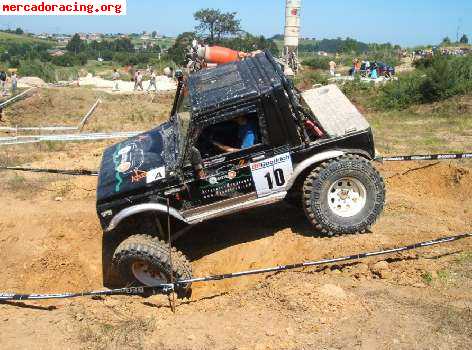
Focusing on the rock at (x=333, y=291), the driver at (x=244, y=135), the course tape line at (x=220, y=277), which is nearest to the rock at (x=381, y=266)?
the course tape line at (x=220, y=277)

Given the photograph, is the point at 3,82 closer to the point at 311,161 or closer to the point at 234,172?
the point at 234,172

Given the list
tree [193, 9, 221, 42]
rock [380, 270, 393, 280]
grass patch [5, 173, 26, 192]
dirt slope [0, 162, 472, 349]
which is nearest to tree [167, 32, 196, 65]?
tree [193, 9, 221, 42]

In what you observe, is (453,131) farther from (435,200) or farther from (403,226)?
(403,226)

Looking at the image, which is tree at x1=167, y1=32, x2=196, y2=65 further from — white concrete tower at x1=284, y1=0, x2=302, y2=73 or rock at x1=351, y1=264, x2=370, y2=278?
rock at x1=351, y1=264, x2=370, y2=278

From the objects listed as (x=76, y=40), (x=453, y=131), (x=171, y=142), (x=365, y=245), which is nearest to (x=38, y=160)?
(x=171, y=142)

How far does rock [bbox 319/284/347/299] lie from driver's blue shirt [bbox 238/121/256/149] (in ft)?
6.17

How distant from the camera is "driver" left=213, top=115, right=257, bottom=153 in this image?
601 cm

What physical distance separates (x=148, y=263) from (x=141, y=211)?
0.62 m

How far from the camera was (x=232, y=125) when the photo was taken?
Answer: 237 inches

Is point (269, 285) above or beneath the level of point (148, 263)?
beneath

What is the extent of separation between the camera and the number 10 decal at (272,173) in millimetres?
6055

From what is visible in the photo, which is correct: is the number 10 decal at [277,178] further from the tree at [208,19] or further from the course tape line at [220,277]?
the tree at [208,19]

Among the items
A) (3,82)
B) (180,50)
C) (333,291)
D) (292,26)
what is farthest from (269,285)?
(180,50)

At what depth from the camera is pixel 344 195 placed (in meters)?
6.38
